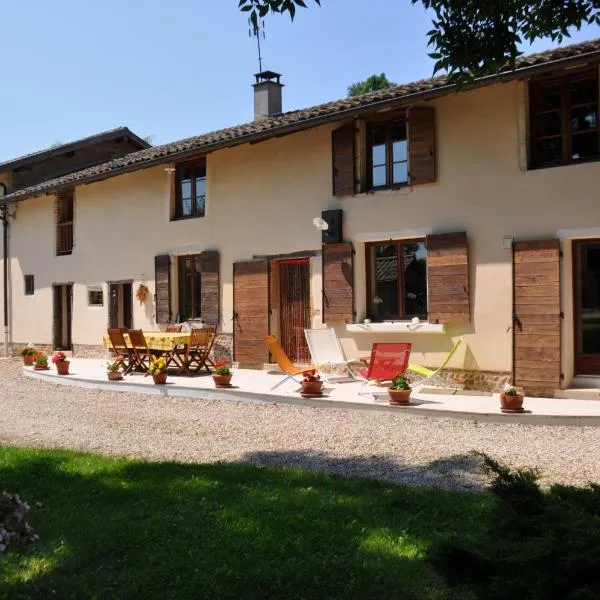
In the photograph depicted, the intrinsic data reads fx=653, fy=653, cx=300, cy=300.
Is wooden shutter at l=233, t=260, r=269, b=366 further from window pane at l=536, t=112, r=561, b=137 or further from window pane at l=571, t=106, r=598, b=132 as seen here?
window pane at l=571, t=106, r=598, b=132

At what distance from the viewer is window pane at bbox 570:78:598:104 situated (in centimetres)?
863

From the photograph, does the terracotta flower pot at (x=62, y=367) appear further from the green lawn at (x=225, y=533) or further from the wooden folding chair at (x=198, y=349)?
the green lawn at (x=225, y=533)

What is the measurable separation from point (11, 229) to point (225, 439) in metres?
13.6

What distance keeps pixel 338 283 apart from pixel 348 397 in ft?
8.16

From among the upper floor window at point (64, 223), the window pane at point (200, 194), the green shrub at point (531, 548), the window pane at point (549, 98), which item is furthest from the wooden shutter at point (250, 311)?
the green shrub at point (531, 548)

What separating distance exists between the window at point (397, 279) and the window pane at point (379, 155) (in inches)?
51.7

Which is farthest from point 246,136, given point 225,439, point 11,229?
point 11,229

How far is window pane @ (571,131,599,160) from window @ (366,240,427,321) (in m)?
2.48

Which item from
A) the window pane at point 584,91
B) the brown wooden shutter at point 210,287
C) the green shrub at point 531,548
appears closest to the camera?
the green shrub at point 531,548

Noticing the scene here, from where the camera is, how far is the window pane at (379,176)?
34.3ft

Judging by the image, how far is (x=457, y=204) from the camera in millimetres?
9516

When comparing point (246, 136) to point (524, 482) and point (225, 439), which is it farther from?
point (524, 482)

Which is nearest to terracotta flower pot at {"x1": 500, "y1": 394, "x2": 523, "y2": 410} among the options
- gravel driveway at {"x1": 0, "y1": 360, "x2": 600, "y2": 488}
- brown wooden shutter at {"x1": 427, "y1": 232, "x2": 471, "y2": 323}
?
gravel driveway at {"x1": 0, "y1": 360, "x2": 600, "y2": 488}

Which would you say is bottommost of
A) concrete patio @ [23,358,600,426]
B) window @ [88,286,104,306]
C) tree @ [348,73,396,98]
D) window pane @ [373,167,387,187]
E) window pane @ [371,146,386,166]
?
concrete patio @ [23,358,600,426]
